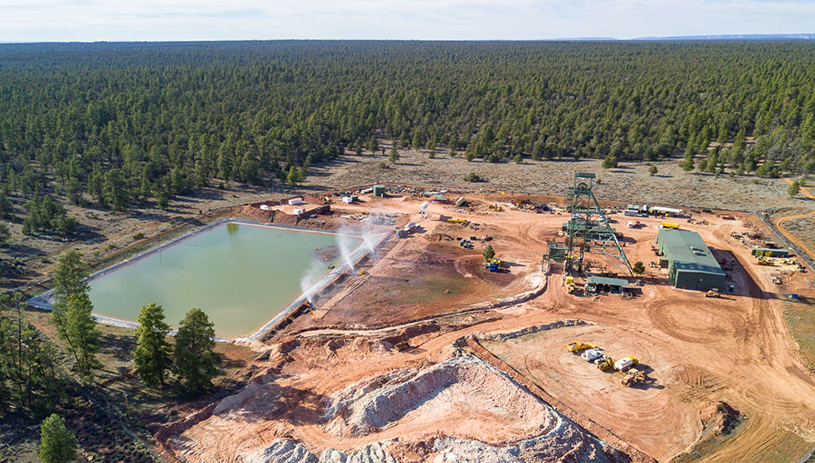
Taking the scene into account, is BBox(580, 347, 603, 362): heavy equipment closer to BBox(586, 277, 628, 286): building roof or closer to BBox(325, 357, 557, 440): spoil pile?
BBox(325, 357, 557, 440): spoil pile

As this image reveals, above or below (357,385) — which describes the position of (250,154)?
above

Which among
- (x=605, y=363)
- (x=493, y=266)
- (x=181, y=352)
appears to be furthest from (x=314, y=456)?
(x=493, y=266)

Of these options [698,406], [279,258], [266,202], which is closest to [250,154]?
[266,202]

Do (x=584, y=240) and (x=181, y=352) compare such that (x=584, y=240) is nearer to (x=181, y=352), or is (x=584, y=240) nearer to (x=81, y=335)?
(x=181, y=352)

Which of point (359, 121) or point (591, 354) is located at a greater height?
point (359, 121)

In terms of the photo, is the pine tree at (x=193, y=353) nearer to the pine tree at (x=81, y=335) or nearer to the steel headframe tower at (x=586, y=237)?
the pine tree at (x=81, y=335)

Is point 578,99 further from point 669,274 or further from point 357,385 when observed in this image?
point 357,385
